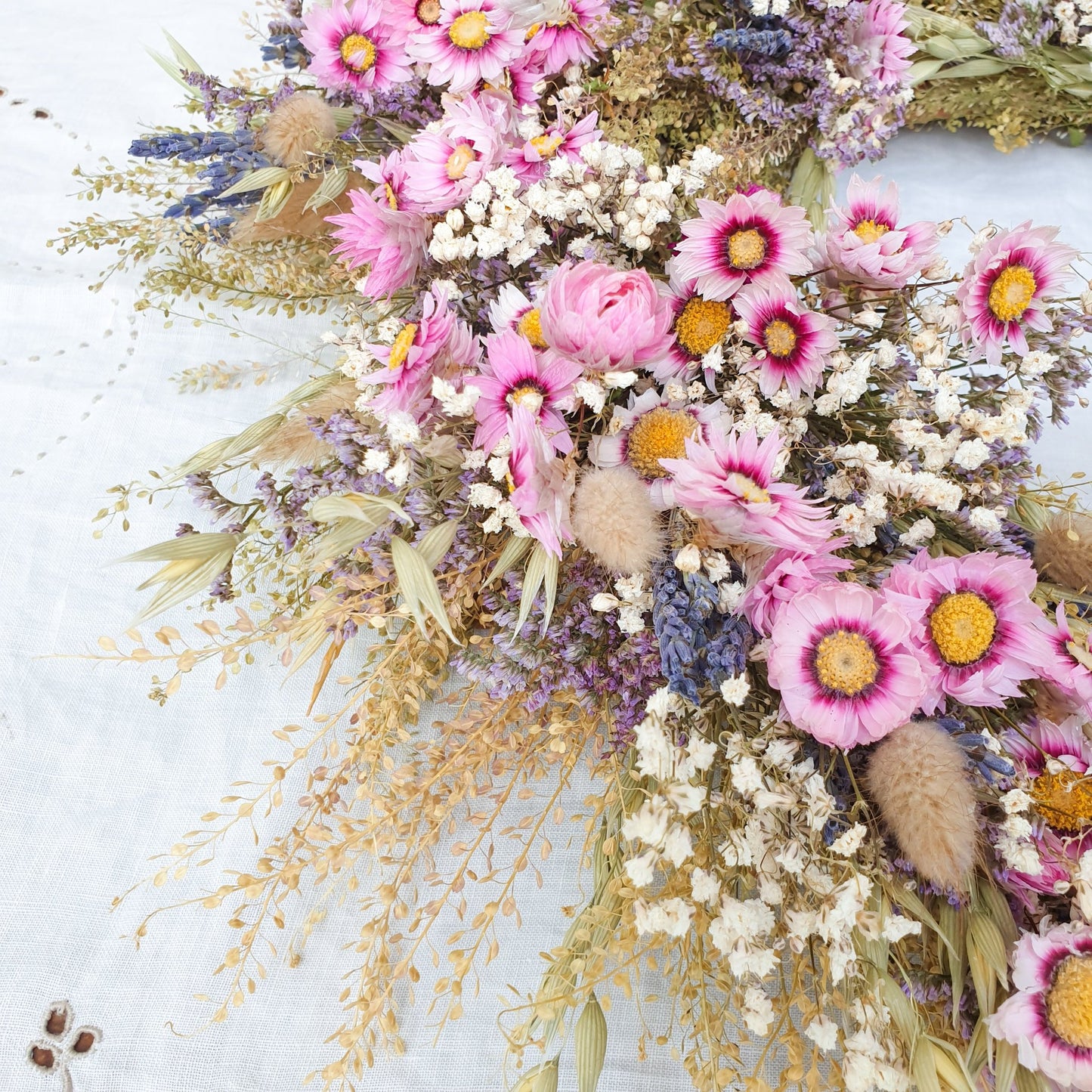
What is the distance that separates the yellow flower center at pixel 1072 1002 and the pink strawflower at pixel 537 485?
0.39 metres

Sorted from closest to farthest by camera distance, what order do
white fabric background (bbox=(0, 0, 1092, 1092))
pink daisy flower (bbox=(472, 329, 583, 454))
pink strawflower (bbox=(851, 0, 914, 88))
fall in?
pink daisy flower (bbox=(472, 329, 583, 454)) → white fabric background (bbox=(0, 0, 1092, 1092)) → pink strawflower (bbox=(851, 0, 914, 88))

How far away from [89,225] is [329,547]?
0.66 metres

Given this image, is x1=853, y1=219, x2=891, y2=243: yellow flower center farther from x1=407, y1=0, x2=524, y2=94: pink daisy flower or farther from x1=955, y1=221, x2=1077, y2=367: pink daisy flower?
x1=407, y1=0, x2=524, y2=94: pink daisy flower

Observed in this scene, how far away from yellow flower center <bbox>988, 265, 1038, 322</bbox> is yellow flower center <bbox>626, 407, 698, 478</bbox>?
9.8 inches

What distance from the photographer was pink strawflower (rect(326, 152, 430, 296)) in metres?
0.63

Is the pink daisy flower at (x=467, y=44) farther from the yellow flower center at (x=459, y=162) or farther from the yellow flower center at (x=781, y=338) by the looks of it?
the yellow flower center at (x=781, y=338)

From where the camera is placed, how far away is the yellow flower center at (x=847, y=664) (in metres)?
0.51

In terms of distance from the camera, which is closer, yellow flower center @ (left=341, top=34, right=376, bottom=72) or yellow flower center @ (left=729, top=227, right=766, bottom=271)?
yellow flower center @ (left=729, top=227, right=766, bottom=271)

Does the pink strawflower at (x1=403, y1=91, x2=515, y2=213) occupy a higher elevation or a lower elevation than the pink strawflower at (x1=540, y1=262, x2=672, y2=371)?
higher

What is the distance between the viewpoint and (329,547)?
506mm

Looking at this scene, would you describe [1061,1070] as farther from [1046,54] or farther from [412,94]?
[1046,54]

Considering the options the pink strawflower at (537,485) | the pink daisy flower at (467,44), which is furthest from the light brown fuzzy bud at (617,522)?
the pink daisy flower at (467,44)

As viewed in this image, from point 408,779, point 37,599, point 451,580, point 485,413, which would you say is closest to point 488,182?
point 485,413

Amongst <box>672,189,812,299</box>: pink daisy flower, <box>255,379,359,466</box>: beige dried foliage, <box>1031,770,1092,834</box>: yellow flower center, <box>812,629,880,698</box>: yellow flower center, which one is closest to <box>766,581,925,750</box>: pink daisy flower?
<box>812,629,880,698</box>: yellow flower center
